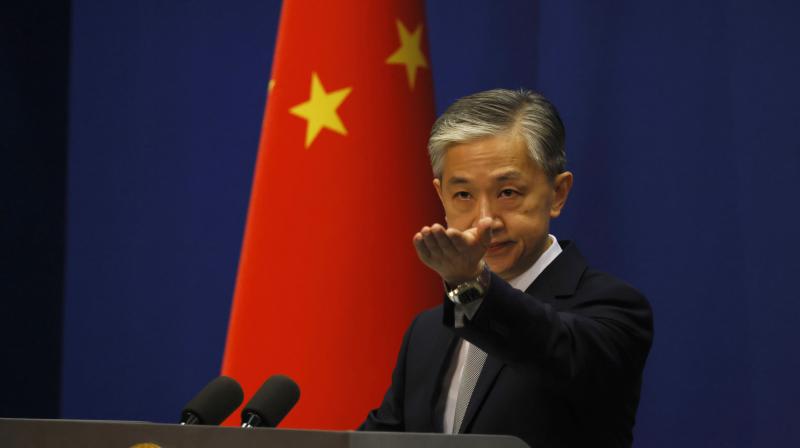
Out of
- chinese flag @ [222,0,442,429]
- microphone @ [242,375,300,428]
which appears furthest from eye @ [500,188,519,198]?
chinese flag @ [222,0,442,429]

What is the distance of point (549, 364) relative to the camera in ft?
4.60

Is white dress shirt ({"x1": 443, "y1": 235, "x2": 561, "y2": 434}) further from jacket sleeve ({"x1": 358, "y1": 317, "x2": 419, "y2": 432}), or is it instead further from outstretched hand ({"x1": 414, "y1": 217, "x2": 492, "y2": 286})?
outstretched hand ({"x1": 414, "y1": 217, "x2": 492, "y2": 286})

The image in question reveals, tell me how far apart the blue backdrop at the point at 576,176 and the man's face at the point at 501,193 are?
1.44 meters

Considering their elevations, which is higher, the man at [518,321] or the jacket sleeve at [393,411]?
the man at [518,321]

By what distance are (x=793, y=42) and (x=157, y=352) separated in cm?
233

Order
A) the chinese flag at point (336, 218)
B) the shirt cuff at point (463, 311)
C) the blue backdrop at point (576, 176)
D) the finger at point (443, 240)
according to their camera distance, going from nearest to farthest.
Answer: the finger at point (443, 240), the shirt cuff at point (463, 311), the chinese flag at point (336, 218), the blue backdrop at point (576, 176)

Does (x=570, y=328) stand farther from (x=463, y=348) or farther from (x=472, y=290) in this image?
(x=463, y=348)

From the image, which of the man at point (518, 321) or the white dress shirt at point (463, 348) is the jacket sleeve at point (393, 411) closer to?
A: the man at point (518, 321)

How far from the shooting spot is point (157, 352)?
383 centimetres

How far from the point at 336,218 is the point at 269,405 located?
4.48 ft

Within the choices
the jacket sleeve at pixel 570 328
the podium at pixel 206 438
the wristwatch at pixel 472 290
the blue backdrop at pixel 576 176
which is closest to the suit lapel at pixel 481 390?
the jacket sleeve at pixel 570 328

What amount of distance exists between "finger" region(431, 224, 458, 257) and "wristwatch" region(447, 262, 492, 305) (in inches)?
3.1

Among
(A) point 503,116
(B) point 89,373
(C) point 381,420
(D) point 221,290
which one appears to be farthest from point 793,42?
(B) point 89,373

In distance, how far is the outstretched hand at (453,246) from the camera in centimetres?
126
